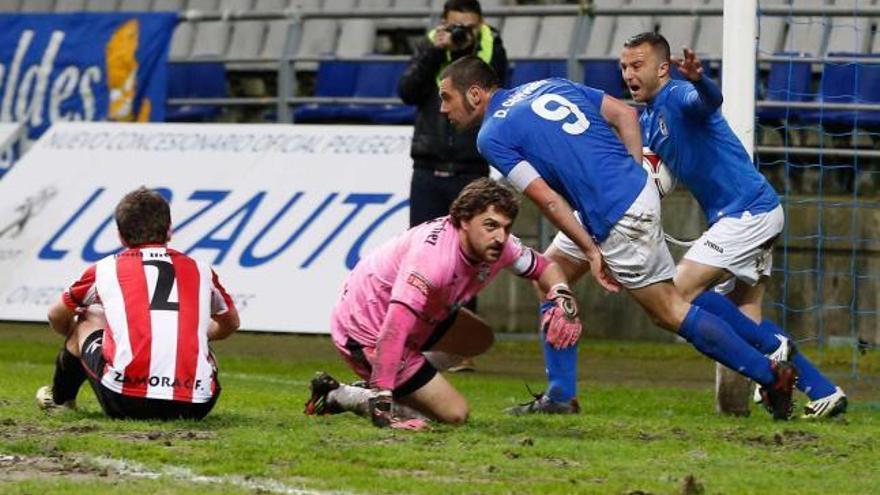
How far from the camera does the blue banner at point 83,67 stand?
17594 millimetres

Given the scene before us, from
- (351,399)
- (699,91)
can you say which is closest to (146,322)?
(351,399)

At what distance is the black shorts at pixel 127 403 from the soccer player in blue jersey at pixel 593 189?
1669mm

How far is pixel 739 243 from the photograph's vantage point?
10039 mm

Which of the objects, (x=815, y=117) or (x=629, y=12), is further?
(x=629, y=12)

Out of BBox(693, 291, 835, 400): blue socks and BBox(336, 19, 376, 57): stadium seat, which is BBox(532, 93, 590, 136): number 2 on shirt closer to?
BBox(693, 291, 835, 400): blue socks

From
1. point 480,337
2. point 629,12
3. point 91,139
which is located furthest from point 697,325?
point 91,139

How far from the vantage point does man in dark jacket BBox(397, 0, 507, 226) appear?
43.1 feet

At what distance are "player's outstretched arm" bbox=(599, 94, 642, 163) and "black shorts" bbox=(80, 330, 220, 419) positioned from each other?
2.24 m

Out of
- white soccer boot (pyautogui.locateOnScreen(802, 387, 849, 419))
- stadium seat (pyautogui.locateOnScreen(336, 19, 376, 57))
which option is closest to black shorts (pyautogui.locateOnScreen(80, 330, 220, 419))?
white soccer boot (pyautogui.locateOnScreen(802, 387, 849, 419))

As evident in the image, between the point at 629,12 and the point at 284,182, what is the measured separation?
9.30 feet

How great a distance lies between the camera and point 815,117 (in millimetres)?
14875

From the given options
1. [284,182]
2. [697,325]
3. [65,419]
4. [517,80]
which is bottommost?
[65,419]

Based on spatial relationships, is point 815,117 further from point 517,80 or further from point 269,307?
point 269,307

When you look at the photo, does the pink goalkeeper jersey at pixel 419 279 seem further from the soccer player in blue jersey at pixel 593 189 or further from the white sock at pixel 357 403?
the soccer player in blue jersey at pixel 593 189
